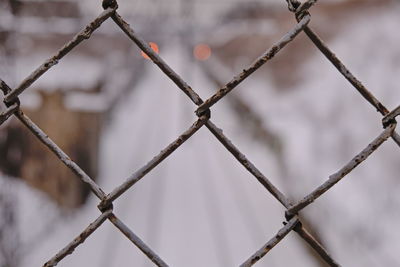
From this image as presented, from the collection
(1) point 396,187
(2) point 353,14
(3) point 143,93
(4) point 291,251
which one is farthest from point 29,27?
(2) point 353,14

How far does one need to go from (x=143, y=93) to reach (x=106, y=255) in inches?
657

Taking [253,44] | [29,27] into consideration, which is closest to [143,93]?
[253,44]

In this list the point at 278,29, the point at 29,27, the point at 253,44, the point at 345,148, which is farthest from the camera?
the point at 253,44

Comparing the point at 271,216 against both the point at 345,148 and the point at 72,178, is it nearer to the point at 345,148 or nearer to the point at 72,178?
the point at 72,178

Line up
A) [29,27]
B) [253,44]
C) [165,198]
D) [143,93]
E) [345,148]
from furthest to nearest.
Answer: [253,44], [143,93], [345,148], [29,27], [165,198]

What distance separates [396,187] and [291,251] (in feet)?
12.8

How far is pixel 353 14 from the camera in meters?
24.7

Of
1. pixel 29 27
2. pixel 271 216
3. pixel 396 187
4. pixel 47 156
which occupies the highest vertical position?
pixel 29 27

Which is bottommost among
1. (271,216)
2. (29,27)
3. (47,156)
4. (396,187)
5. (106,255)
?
(396,187)

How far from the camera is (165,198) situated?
6297 millimetres

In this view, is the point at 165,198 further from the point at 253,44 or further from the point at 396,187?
the point at 253,44

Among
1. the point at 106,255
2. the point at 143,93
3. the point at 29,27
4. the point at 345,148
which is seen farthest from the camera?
the point at 143,93

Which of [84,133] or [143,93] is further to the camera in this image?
[143,93]

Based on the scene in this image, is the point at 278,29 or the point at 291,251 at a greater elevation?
the point at 278,29
